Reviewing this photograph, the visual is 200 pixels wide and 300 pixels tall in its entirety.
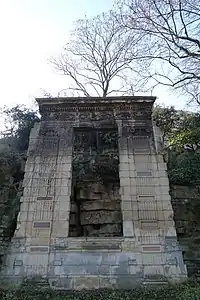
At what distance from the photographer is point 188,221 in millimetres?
8945

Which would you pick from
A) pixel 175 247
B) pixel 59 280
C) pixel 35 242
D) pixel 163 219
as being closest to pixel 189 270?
pixel 175 247

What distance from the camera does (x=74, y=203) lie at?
9227 millimetres

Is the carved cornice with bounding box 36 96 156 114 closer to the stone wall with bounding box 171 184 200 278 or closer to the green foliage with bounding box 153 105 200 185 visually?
the green foliage with bounding box 153 105 200 185

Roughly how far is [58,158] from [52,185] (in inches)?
35.9

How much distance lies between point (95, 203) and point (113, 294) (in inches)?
116

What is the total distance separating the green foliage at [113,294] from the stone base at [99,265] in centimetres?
27

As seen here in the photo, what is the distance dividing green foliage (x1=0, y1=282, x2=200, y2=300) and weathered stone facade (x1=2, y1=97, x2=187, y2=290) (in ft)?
0.99

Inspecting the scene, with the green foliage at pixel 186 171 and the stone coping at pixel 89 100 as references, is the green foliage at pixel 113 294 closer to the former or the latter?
the green foliage at pixel 186 171

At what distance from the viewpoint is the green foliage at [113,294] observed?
21.5ft

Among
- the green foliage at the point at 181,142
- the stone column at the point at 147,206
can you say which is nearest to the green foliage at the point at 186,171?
the green foliage at the point at 181,142

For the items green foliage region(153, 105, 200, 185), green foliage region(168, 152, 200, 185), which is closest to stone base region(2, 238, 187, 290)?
green foliage region(168, 152, 200, 185)

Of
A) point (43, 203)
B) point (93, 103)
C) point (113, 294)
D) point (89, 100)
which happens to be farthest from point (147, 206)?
point (89, 100)

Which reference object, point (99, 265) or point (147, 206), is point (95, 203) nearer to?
point (147, 206)

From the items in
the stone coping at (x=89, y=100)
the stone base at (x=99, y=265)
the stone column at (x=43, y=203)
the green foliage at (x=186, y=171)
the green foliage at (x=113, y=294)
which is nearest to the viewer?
the green foliage at (x=113, y=294)
